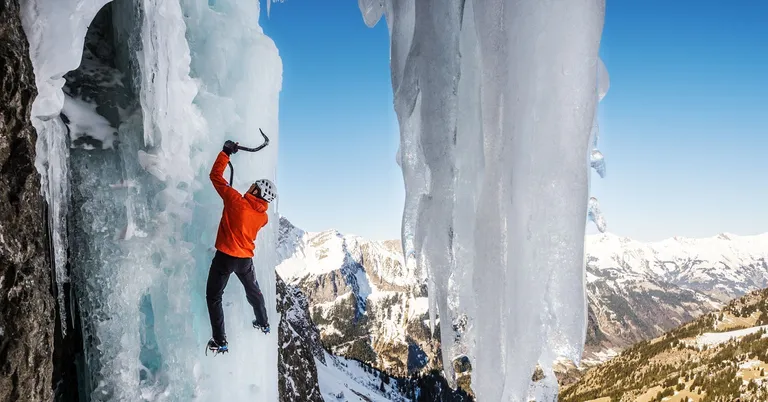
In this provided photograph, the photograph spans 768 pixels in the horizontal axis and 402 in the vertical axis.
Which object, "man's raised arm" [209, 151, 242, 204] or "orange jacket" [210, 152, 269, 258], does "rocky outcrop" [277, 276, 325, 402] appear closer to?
"orange jacket" [210, 152, 269, 258]

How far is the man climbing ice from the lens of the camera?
5.83 m

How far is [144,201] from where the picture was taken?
6172 millimetres

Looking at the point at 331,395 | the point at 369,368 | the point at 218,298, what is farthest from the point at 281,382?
the point at 369,368

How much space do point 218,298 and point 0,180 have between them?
2.49 m

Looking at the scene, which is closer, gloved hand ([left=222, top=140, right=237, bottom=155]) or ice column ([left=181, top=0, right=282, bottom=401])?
gloved hand ([left=222, top=140, right=237, bottom=155])

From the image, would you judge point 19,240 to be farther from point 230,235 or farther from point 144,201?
point 230,235

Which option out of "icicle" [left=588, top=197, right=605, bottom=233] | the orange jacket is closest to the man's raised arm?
the orange jacket

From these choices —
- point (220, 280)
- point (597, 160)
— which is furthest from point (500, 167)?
point (220, 280)

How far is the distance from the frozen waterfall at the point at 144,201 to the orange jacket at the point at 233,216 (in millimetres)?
662

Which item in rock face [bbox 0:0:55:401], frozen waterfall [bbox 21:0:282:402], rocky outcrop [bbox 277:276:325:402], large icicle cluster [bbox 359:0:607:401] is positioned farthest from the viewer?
rocky outcrop [bbox 277:276:325:402]

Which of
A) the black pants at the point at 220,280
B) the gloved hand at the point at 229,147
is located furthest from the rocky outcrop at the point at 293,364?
the gloved hand at the point at 229,147

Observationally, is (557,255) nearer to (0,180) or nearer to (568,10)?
(568,10)

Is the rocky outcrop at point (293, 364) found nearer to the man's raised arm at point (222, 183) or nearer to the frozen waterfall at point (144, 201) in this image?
the frozen waterfall at point (144, 201)

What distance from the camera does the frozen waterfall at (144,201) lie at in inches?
228
